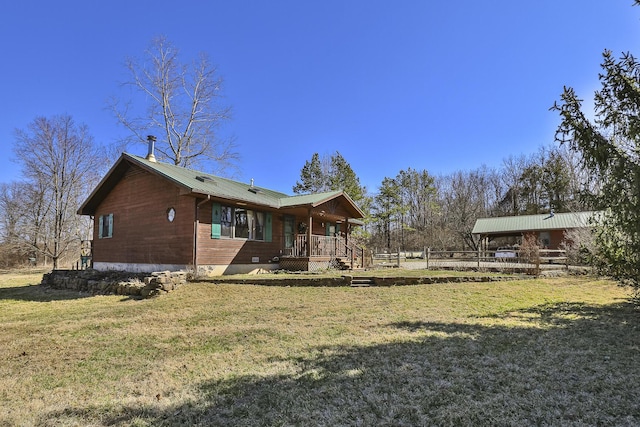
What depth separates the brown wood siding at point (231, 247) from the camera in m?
12.8

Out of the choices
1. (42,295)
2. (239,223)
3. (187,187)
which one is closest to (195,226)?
(187,187)

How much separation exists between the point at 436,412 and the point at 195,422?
6.77 ft

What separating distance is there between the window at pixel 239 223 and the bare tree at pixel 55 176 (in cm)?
1816

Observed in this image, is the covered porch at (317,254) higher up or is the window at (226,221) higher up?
the window at (226,221)

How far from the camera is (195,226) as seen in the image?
12547 millimetres

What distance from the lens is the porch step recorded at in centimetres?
1153

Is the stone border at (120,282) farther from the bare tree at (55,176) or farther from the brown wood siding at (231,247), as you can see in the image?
the bare tree at (55,176)

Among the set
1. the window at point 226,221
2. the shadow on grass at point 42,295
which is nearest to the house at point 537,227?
the window at point 226,221

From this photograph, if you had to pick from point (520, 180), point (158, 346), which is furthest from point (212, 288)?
point (520, 180)

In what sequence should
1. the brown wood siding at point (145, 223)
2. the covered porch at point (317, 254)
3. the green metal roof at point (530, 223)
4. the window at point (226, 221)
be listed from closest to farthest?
the brown wood siding at point (145, 223), the window at point (226, 221), the covered porch at point (317, 254), the green metal roof at point (530, 223)

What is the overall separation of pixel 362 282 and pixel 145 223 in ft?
30.8

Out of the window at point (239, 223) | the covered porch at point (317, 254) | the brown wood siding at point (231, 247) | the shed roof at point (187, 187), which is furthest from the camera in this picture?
the covered porch at point (317, 254)

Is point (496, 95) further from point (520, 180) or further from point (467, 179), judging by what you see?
point (467, 179)

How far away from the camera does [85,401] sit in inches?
135
